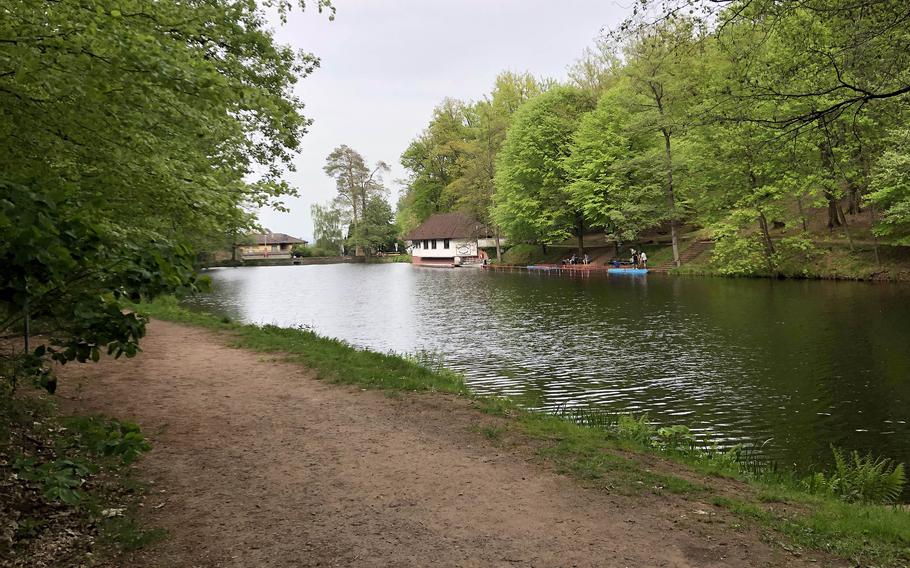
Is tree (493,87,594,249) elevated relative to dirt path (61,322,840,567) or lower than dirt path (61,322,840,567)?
elevated

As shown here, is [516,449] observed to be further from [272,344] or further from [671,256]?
[671,256]

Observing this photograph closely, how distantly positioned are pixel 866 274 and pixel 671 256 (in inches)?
580

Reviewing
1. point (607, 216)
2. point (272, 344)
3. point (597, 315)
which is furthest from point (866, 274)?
point (272, 344)

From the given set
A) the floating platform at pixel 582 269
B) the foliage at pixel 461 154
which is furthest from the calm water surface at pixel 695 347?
the foliage at pixel 461 154

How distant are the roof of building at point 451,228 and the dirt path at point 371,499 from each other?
54.2m

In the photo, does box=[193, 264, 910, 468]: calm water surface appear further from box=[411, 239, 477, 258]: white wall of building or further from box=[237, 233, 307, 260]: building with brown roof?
box=[237, 233, 307, 260]: building with brown roof

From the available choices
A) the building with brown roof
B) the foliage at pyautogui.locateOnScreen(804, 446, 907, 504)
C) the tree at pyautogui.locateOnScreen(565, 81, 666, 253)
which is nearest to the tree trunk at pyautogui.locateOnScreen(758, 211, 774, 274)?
the tree at pyautogui.locateOnScreen(565, 81, 666, 253)

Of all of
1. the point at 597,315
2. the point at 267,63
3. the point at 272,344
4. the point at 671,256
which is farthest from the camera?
the point at 671,256

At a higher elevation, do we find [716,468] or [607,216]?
[607,216]

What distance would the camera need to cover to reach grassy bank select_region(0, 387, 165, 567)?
3277 millimetres

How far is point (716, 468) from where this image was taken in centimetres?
680

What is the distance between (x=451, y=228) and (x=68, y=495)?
206ft

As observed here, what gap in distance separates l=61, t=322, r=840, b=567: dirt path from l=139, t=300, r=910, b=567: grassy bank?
301 millimetres

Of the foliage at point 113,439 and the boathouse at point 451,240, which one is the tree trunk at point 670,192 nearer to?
the boathouse at point 451,240
